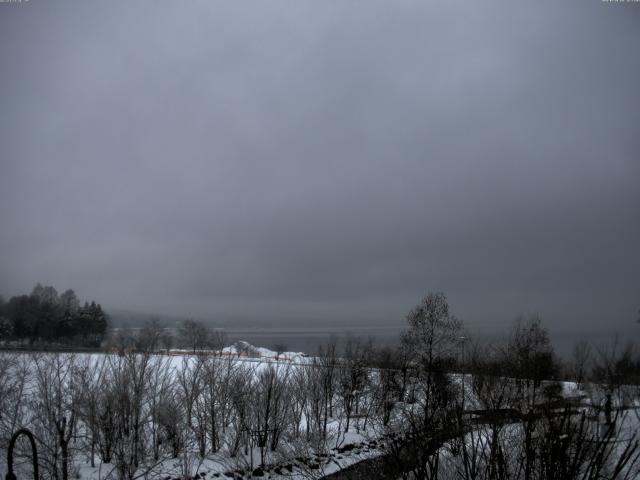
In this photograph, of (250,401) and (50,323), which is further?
(50,323)

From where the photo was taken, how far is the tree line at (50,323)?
94.8m

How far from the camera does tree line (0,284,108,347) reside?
9484cm

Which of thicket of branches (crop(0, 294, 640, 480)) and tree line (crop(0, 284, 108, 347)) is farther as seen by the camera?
tree line (crop(0, 284, 108, 347))

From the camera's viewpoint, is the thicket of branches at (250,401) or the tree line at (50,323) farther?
the tree line at (50,323)

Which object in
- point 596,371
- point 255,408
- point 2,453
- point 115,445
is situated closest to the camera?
point 2,453

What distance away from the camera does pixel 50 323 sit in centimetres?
10125

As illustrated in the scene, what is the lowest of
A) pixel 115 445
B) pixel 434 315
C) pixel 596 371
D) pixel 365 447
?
pixel 365 447

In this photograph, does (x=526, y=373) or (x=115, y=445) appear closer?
(x=115, y=445)

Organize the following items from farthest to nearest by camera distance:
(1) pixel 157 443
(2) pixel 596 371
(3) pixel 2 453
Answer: (2) pixel 596 371 → (1) pixel 157 443 → (3) pixel 2 453

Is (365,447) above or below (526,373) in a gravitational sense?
below

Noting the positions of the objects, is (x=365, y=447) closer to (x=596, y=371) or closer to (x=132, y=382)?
(x=132, y=382)

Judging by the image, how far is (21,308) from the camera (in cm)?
10206

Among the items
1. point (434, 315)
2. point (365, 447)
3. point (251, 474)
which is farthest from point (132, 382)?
point (434, 315)

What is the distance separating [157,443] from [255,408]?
708cm
